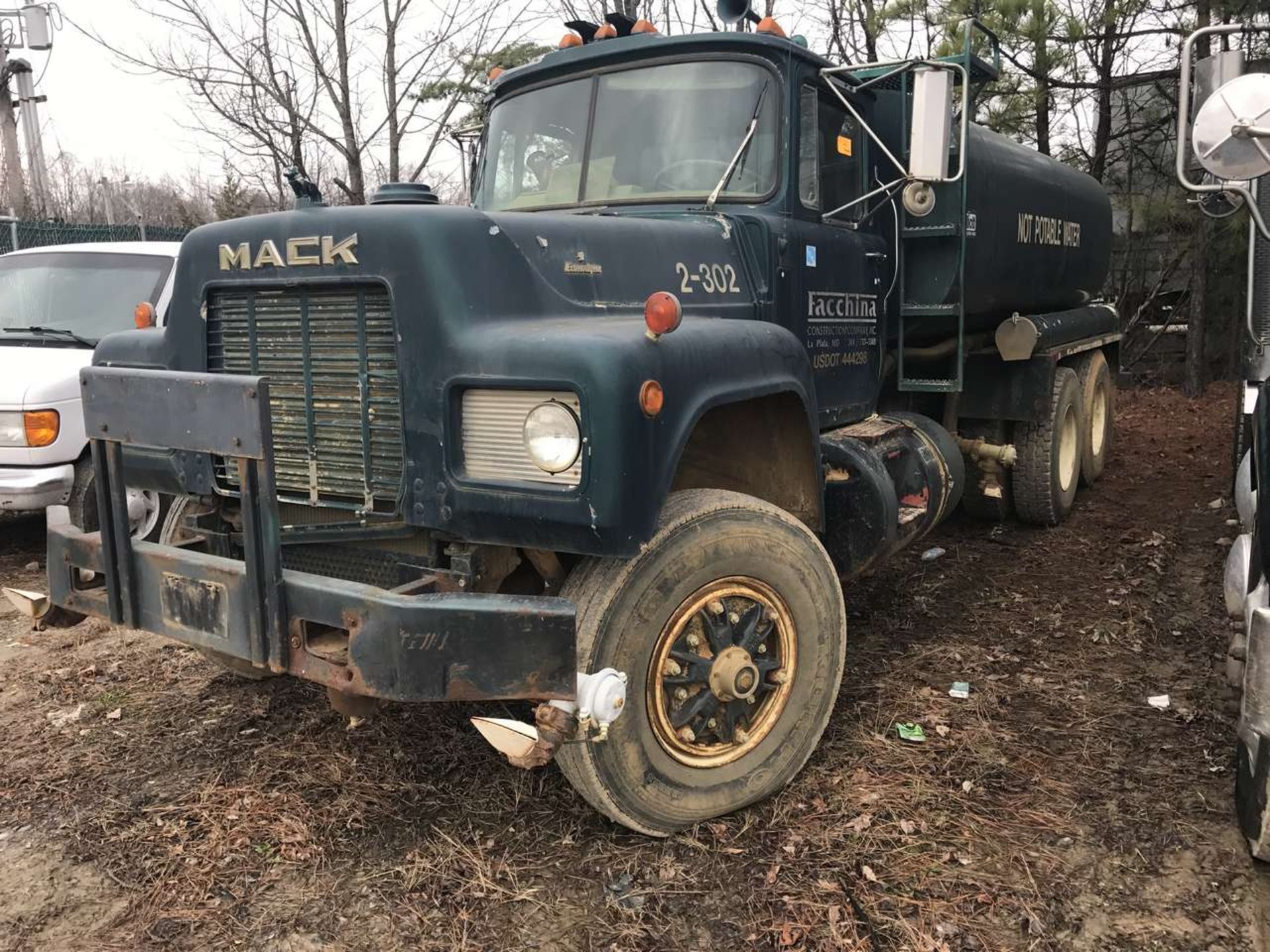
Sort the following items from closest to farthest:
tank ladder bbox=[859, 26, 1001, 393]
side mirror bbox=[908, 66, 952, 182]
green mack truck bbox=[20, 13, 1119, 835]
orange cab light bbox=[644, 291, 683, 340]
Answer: green mack truck bbox=[20, 13, 1119, 835]
orange cab light bbox=[644, 291, 683, 340]
side mirror bbox=[908, 66, 952, 182]
tank ladder bbox=[859, 26, 1001, 393]

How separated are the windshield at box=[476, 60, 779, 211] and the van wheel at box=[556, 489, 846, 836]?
1579 millimetres

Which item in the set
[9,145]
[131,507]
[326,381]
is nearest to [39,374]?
[131,507]

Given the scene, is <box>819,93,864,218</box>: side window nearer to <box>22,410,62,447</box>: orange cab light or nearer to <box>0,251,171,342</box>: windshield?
<box>22,410,62,447</box>: orange cab light


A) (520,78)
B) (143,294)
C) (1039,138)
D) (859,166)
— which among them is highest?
(1039,138)

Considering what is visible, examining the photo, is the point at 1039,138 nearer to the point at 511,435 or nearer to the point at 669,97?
the point at 669,97

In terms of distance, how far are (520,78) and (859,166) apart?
5.36ft

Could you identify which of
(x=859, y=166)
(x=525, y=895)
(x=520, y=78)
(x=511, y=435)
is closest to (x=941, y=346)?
(x=859, y=166)

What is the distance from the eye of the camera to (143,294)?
276 inches

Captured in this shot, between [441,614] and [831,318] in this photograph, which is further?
[831,318]

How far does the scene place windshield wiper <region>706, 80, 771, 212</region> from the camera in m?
4.15

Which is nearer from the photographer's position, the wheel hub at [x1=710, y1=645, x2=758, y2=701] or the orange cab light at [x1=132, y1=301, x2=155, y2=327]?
the wheel hub at [x1=710, y1=645, x2=758, y2=701]

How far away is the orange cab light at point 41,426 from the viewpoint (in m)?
5.97

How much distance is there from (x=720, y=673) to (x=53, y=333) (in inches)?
221

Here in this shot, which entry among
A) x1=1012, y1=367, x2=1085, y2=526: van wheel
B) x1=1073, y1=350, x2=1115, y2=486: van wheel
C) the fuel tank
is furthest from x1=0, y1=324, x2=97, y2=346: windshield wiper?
x1=1073, y1=350, x2=1115, y2=486: van wheel
